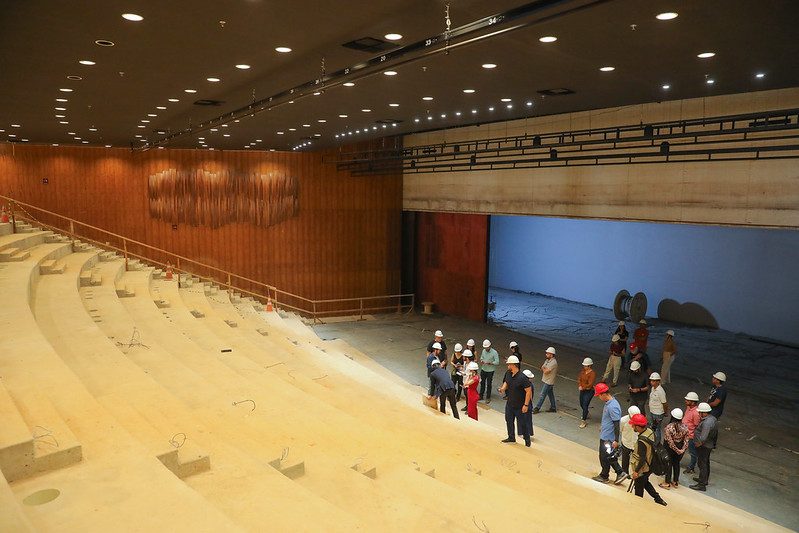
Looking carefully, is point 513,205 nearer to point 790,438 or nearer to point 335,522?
point 790,438

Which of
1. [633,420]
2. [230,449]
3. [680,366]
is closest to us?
[230,449]

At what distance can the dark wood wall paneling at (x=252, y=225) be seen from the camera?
17234 millimetres

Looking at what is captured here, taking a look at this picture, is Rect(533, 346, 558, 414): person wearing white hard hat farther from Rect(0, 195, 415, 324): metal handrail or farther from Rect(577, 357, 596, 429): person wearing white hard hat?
Rect(0, 195, 415, 324): metal handrail

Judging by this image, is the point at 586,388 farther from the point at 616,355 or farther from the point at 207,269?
the point at 207,269

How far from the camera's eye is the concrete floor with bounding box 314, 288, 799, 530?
8.20 meters

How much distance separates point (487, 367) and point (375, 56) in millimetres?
6718

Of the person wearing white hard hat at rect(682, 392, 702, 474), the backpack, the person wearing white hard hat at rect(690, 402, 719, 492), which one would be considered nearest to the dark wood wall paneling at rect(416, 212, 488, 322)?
the person wearing white hard hat at rect(682, 392, 702, 474)

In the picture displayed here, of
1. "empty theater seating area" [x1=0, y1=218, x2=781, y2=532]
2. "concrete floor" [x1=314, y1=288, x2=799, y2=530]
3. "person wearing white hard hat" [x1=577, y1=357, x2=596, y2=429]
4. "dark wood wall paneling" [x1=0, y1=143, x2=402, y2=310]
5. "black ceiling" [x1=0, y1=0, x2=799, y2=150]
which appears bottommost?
"concrete floor" [x1=314, y1=288, x2=799, y2=530]

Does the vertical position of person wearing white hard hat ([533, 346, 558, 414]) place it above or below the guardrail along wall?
below

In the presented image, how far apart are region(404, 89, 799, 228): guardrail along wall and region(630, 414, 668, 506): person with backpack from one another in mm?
5337

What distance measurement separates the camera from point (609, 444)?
7.39 metres

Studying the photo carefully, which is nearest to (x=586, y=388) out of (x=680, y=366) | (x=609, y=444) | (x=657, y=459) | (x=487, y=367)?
(x=487, y=367)

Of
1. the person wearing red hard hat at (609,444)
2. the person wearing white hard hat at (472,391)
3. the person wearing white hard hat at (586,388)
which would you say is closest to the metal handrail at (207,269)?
the person wearing white hard hat at (472,391)

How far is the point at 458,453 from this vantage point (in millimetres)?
6680
